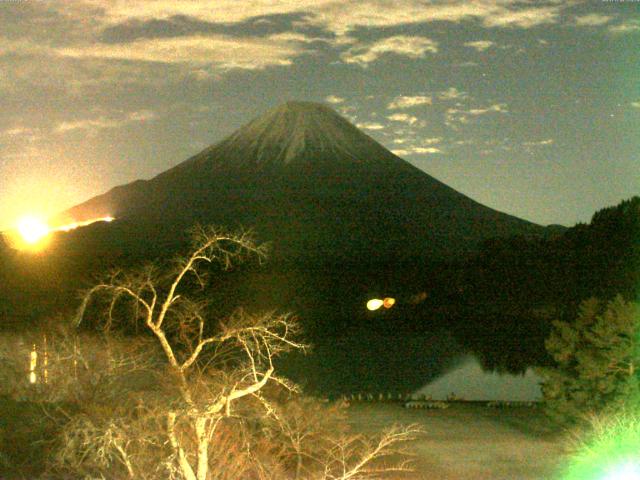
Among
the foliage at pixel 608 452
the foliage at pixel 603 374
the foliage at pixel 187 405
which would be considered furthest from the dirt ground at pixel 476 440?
the foliage at pixel 187 405

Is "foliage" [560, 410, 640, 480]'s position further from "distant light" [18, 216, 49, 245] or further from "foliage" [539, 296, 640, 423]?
"distant light" [18, 216, 49, 245]

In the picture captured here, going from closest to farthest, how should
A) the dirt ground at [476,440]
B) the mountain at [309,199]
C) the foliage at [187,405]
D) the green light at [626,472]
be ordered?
the foliage at [187,405] → the green light at [626,472] → the dirt ground at [476,440] → the mountain at [309,199]

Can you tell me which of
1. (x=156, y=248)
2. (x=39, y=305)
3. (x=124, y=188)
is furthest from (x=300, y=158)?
(x=39, y=305)

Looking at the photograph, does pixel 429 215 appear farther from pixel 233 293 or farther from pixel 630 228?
pixel 630 228

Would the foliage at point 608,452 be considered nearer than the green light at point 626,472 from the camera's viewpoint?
No

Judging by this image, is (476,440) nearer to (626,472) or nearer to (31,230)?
(626,472)


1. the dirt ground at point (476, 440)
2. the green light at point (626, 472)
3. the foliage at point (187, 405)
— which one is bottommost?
the dirt ground at point (476, 440)

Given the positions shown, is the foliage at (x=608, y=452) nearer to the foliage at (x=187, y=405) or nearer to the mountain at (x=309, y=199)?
the foliage at (x=187, y=405)
